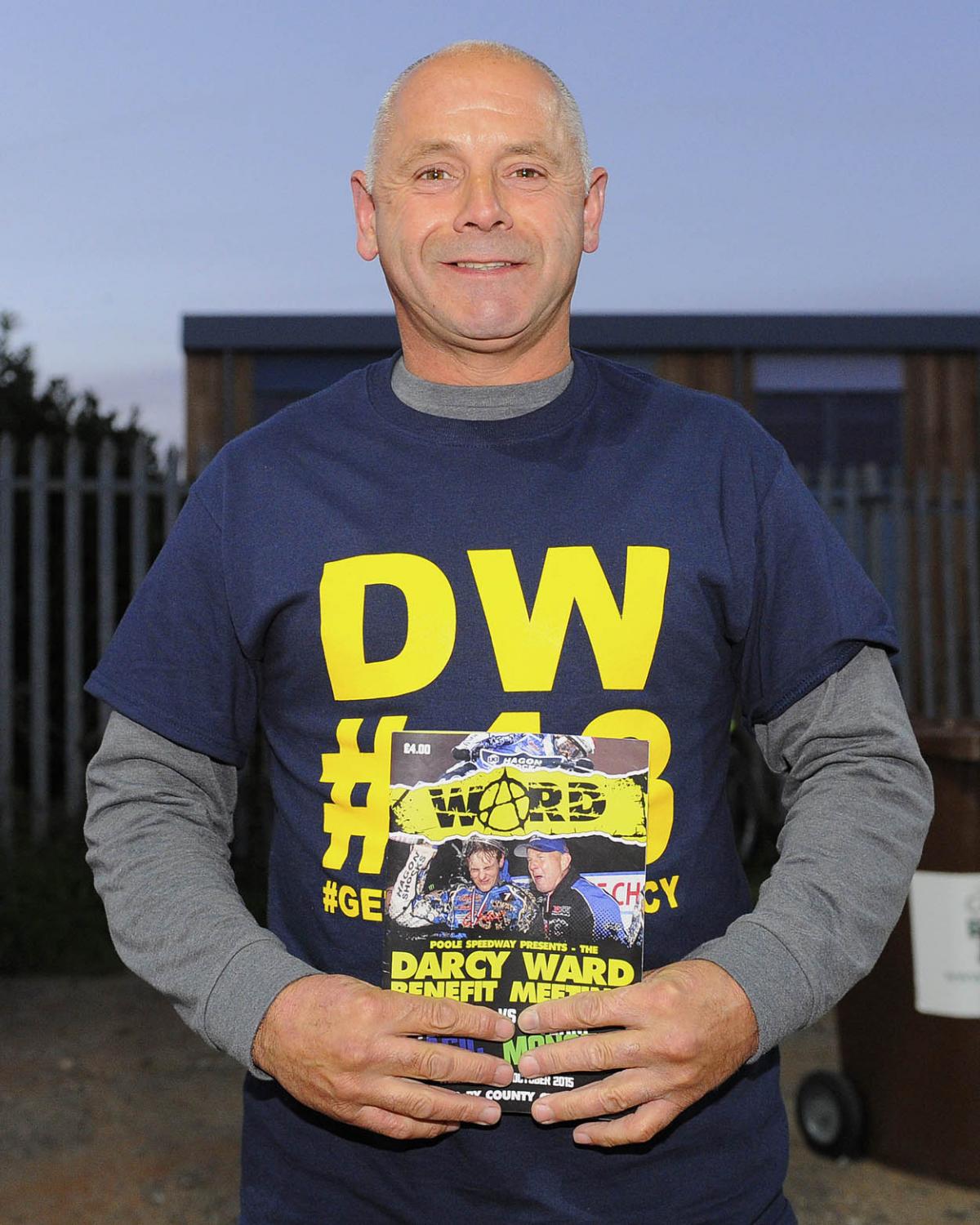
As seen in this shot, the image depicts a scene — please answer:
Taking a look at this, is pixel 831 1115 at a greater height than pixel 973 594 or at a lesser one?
lesser

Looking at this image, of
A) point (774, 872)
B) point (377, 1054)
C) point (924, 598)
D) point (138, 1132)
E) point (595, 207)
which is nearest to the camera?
point (377, 1054)

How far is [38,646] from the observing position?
7574mm

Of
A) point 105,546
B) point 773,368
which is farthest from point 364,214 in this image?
point 773,368

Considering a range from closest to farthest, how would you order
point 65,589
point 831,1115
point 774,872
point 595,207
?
point 774,872, point 595,207, point 831,1115, point 65,589

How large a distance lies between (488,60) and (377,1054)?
1155 millimetres

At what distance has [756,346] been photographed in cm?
1438

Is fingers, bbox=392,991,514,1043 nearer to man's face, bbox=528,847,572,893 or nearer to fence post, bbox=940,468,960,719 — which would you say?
man's face, bbox=528,847,572,893

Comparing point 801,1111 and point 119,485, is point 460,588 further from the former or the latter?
point 119,485

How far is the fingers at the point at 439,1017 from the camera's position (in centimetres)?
134

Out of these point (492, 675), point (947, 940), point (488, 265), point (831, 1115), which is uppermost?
point (488, 265)

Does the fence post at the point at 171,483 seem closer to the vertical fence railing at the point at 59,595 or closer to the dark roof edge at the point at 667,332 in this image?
the vertical fence railing at the point at 59,595

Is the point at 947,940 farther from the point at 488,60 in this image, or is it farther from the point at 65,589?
the point at 65,589

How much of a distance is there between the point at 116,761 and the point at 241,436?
454 mm

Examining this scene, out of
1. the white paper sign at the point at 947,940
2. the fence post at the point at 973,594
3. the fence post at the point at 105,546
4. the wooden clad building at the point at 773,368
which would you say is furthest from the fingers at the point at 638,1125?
the wooden clad building at the point at 773,368
